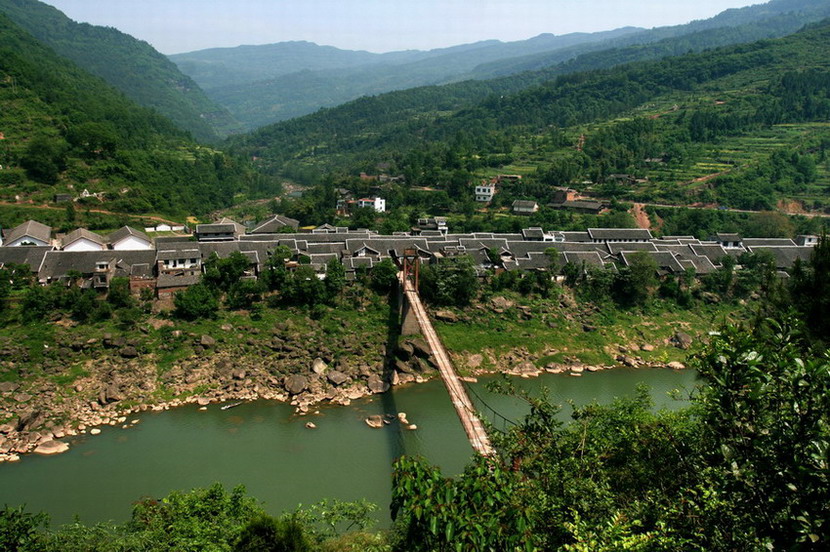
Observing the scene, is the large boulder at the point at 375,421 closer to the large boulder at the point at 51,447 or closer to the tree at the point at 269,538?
the large boulder at the point at 51,447

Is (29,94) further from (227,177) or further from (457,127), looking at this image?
(457,127)

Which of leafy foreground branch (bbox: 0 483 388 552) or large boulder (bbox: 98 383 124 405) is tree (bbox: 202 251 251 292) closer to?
large boulder (bbox: 98 383 124 405)

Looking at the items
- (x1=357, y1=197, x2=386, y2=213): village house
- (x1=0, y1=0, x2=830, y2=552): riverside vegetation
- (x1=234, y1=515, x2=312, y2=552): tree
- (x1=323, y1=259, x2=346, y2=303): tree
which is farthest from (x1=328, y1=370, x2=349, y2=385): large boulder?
(x1=357, y1=197, x2=386, y2=213): village house

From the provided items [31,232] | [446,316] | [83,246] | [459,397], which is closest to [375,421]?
[459,397]

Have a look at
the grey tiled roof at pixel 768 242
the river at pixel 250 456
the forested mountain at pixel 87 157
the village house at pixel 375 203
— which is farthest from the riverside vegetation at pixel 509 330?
the grey tiled roof at pixel 768 242

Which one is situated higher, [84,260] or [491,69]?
[491,69]

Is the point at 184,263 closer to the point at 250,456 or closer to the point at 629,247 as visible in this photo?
→ the point at 250,456
